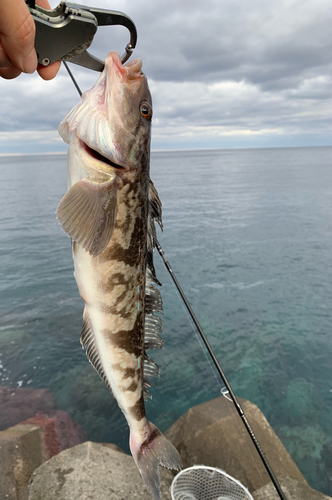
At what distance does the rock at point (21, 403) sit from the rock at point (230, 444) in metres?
3.18

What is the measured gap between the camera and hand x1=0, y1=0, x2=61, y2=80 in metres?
1.77

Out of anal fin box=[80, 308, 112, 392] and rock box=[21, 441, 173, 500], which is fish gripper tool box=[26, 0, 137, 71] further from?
rock box=[21, 441, 173, 500]

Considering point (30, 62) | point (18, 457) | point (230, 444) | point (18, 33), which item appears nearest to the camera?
point (18, 33)

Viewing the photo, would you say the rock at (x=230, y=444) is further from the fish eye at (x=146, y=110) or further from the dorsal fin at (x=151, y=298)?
the fish eye at (x=146, y=110)

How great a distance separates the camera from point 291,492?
15.9 ft

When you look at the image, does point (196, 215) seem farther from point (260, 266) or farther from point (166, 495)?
point (166, 495)

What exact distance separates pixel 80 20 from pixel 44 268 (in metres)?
15.2

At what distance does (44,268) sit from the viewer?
16297 millimetres

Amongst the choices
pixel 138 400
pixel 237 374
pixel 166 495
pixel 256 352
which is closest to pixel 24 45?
pixel 138 400

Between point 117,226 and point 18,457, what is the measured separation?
17.1 feet

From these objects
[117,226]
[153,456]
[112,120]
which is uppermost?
[112,120]

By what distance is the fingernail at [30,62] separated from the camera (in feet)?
6.82

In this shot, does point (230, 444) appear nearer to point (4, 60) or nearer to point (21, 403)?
point (21, 403)

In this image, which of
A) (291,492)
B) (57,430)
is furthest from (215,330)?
(291,492)
